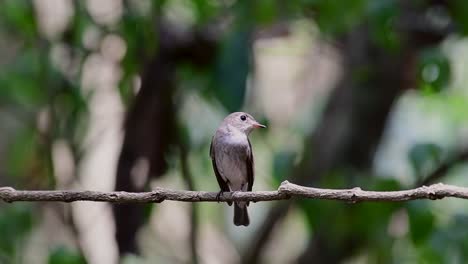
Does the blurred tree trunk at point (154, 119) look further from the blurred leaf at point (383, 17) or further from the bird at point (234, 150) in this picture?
the blurred leaf at point (383, 17)

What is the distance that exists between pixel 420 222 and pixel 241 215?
3.29 feet

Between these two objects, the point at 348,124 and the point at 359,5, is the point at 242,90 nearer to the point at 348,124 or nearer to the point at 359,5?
the point at 359,5

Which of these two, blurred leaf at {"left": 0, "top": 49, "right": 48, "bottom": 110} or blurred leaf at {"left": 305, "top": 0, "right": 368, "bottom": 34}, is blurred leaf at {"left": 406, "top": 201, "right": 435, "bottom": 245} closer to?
blurred leaf at {"left": 305, "top": 0, "right": 368, "bottom": 34}

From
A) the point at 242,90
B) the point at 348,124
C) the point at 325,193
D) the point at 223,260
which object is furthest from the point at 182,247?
the point at 325,193

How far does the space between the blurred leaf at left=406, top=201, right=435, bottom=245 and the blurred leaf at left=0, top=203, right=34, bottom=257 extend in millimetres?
2193

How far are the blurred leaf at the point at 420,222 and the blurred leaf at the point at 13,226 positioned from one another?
219 cm

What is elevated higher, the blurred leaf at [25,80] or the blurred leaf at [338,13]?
the blurred leaf at [338,13]

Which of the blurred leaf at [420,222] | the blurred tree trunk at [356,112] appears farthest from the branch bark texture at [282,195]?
the blurred tree trunk at [356,112]

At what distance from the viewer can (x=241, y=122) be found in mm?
5227

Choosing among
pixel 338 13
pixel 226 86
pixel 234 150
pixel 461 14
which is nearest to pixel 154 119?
pixel 226 86

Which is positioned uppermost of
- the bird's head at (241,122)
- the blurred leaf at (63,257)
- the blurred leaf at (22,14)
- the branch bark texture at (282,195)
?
the blurred leaf at (22,14)

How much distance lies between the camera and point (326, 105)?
278 inches

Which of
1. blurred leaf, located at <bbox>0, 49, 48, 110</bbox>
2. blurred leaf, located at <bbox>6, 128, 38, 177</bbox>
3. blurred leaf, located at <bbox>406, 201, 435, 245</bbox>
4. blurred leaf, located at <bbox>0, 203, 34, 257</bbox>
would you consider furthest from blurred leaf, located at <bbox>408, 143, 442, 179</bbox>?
blurred leaf, located at <bbox>6, 128, 38, 177</bbox>

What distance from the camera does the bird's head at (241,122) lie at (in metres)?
5.20
